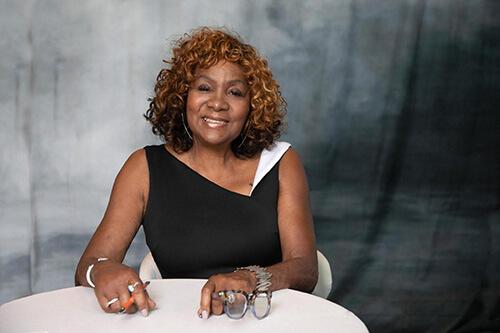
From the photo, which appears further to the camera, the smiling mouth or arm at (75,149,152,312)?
the smiling mouth

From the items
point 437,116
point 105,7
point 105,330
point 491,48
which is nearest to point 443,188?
point 437,116

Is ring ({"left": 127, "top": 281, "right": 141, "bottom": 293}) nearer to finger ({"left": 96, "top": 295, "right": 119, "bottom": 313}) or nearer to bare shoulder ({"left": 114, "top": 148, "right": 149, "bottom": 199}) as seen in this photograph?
finger ({"left": 96, "top": 295, "right": 119, "bottom": 313})

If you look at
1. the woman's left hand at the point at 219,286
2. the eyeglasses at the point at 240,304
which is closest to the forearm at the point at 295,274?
the woman's left hand at the point at 219,286

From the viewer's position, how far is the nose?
10.3ft

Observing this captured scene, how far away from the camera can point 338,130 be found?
5.07m

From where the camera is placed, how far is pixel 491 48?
5.18 m

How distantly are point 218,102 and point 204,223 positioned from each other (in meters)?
0.39

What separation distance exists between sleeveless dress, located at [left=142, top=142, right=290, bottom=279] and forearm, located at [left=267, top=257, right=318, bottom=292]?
0.63 feet

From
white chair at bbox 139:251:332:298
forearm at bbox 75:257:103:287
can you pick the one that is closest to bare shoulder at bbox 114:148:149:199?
white chair at bbox 139:251:332:298

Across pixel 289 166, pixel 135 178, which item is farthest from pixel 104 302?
pixel 289 166

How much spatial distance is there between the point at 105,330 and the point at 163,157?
3.60ft

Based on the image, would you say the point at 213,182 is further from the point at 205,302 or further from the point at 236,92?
the point at 205,302

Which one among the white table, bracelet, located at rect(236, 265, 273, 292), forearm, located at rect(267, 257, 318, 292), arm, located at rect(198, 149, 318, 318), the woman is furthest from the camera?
the woman

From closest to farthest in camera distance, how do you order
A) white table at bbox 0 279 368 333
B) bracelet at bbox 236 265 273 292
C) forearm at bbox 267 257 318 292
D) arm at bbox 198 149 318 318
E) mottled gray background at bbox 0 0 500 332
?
1. white table at bbox 0 279 368 333
2. bracelet at bbox 236 265 273 292
3. forearm at bbox 267 257 318 292
4. arm at bbox 198 149 318 318
5. mottled gray background at bbox 0 0 500 332
